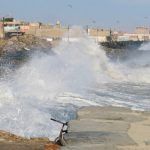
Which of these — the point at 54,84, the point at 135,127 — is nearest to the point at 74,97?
the point at 54,84

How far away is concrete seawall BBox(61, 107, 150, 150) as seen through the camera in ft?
13.4

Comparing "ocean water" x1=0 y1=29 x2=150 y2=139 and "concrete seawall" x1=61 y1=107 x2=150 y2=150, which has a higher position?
"concrete seawall" x1=61 y1=107 x2=150 y2=150

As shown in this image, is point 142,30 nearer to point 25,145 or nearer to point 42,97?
point 42,97

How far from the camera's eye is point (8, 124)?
693 centimetres

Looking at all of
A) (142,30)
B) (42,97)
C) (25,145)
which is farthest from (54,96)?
→ (142,30)

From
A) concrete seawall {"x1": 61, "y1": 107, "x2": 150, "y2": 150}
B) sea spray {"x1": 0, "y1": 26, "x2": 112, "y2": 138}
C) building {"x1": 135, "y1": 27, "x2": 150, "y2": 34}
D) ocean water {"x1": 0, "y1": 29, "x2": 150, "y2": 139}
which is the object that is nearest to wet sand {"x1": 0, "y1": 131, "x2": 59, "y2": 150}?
concrete seawall {"x1": 61, "y1": 107, "x2": 150, "y2": 150}

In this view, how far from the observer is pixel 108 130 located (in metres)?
4.59

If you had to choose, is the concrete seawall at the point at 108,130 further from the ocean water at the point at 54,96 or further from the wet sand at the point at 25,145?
the ocean water at the point at 54,96

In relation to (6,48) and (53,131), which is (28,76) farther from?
(6,48)

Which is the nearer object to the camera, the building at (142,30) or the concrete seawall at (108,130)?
the concrete seawall at (108,130)

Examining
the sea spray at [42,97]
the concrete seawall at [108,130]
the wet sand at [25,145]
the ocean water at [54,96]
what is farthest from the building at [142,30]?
the wet sand at [25,145]

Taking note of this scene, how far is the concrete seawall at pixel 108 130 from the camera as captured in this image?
409cm

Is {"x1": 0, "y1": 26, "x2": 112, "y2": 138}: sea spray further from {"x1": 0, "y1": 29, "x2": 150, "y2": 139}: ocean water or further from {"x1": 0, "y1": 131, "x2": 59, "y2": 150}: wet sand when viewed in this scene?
{"x1": 0, "y1": 131, "x2": 59, "y2": 150}: wet sand

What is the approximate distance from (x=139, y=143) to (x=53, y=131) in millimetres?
2522
